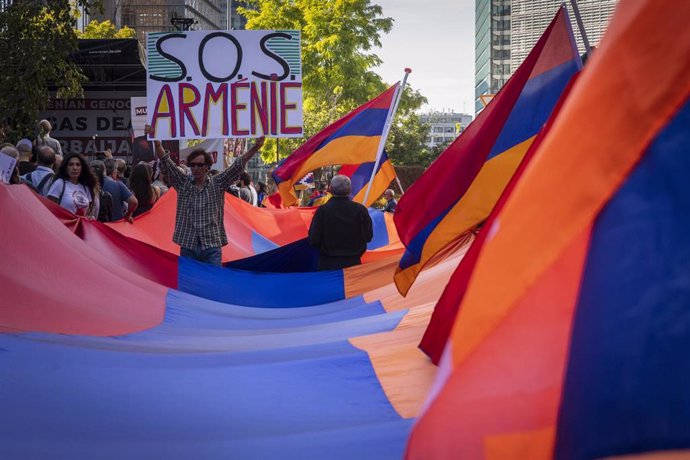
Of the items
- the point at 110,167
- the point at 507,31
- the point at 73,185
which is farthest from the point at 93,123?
the point at 507,31

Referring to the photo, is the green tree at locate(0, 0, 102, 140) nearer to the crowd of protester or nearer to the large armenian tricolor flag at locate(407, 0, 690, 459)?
the crowd of protester

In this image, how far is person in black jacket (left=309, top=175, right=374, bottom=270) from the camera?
9469 mm

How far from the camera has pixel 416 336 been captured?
493 centimetres

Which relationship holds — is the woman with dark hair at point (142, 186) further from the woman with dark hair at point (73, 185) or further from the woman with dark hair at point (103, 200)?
the woman with dark hair at point (73, 185)

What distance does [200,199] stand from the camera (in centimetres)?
870

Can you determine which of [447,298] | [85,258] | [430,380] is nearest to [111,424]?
[430,380]

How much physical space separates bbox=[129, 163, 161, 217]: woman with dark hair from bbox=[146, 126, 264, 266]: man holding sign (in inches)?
101

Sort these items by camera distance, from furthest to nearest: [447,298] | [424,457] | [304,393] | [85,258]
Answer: [85,258], [447,298], [304,393], [424,457]

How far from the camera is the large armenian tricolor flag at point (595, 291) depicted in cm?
181

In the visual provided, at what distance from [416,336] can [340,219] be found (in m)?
4.59

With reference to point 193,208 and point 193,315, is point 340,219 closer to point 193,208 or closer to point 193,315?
point 193,208

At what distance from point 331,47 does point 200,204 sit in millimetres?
37280

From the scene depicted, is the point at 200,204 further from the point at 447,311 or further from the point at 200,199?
the point at 447,311

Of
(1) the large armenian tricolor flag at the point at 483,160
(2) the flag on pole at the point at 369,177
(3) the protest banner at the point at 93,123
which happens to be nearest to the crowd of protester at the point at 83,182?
(2) the flag on pole at the point at 369,177
